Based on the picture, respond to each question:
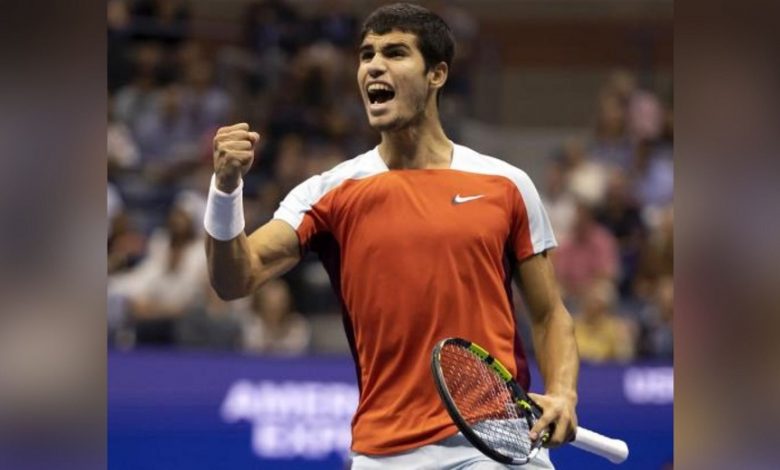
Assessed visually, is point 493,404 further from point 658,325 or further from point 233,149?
point 658,325

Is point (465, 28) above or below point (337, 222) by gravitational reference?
above

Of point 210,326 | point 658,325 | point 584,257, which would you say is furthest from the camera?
point 584,257

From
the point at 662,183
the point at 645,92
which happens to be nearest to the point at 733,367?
the point at 662,183

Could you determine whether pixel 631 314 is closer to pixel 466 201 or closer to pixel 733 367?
pixel 466 201

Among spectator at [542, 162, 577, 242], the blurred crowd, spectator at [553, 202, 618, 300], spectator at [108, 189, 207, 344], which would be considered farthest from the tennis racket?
spectator at [542, 162, 577, 242]

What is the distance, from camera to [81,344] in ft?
7.71

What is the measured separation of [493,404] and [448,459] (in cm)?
33

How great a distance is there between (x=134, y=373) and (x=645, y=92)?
7048 millimetres

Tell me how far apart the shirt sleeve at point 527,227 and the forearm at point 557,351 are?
8.4 inches

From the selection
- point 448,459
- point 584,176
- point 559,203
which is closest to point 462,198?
point 448,459

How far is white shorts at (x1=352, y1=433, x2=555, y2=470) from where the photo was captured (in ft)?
14.9

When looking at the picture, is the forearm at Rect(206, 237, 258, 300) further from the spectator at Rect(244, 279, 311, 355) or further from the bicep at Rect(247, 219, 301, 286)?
the spectator at Rect(244, 279, 311, 355)

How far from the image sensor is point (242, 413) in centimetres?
1009

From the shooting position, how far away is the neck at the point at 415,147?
4953 millimetres
